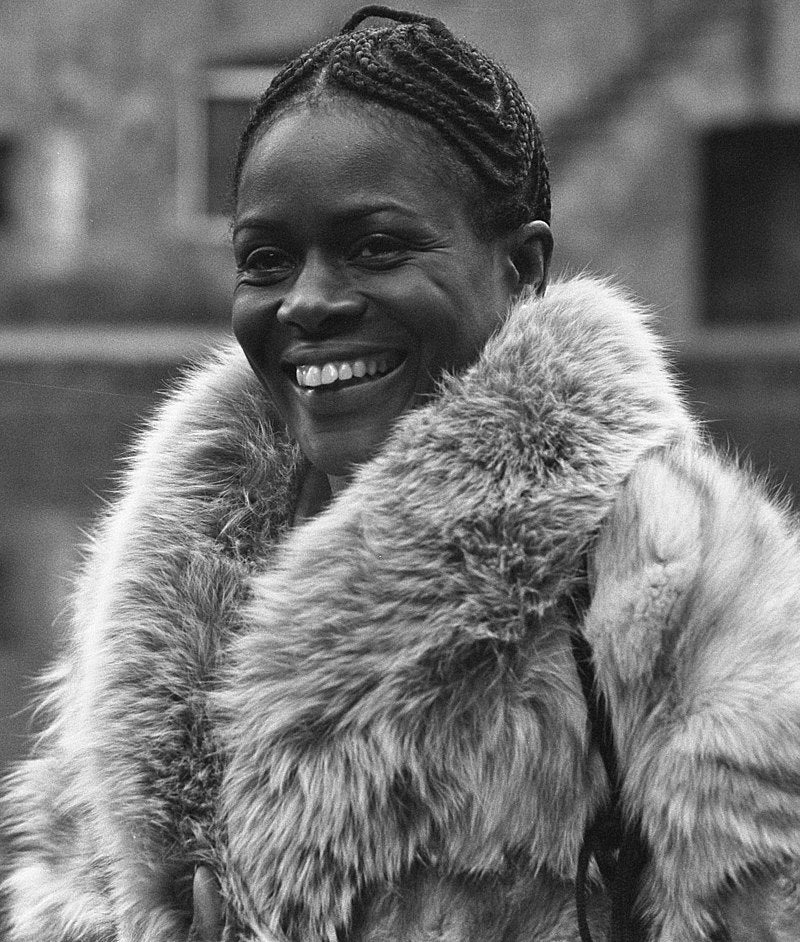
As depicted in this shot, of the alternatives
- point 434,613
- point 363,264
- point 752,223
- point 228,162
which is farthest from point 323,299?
point 228,162

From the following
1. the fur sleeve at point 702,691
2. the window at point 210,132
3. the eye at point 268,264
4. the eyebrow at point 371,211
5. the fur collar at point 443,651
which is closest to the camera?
the fur sleeve at point 702,691

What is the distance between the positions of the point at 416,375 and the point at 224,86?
7.45 meters

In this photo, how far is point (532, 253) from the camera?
6.29ft

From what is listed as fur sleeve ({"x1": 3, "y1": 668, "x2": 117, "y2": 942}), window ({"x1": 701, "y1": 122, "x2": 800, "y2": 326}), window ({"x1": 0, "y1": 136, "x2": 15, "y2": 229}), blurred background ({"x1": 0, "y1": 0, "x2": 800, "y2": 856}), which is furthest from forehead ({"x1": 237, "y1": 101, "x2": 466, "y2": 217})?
window ({"x1": 0, "y1": 136, "x2": 15, "y2": 229})

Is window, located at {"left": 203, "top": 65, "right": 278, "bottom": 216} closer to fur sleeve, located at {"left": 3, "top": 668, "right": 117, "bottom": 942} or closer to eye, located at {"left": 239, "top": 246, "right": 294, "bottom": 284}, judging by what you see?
fur sleeve, located at {"left": 3, "top": 668, "right": 117, "bottom": 942}

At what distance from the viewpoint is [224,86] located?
880 cm

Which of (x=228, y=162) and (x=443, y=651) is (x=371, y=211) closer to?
(x=443, y=651)

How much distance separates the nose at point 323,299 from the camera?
1788 millimetres

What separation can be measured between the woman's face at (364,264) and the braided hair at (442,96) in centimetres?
4

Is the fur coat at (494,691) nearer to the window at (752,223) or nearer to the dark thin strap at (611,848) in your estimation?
the dark thin strap at (611,848)

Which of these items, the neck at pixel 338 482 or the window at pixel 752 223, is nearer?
the neck at pixel 338 482

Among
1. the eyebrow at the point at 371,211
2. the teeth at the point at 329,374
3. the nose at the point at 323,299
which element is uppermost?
the eyebrow at the point at 371,211

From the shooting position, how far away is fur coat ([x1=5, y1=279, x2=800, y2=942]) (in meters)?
1.44

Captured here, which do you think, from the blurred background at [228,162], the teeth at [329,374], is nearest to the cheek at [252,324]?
the teeth at [329,374]
